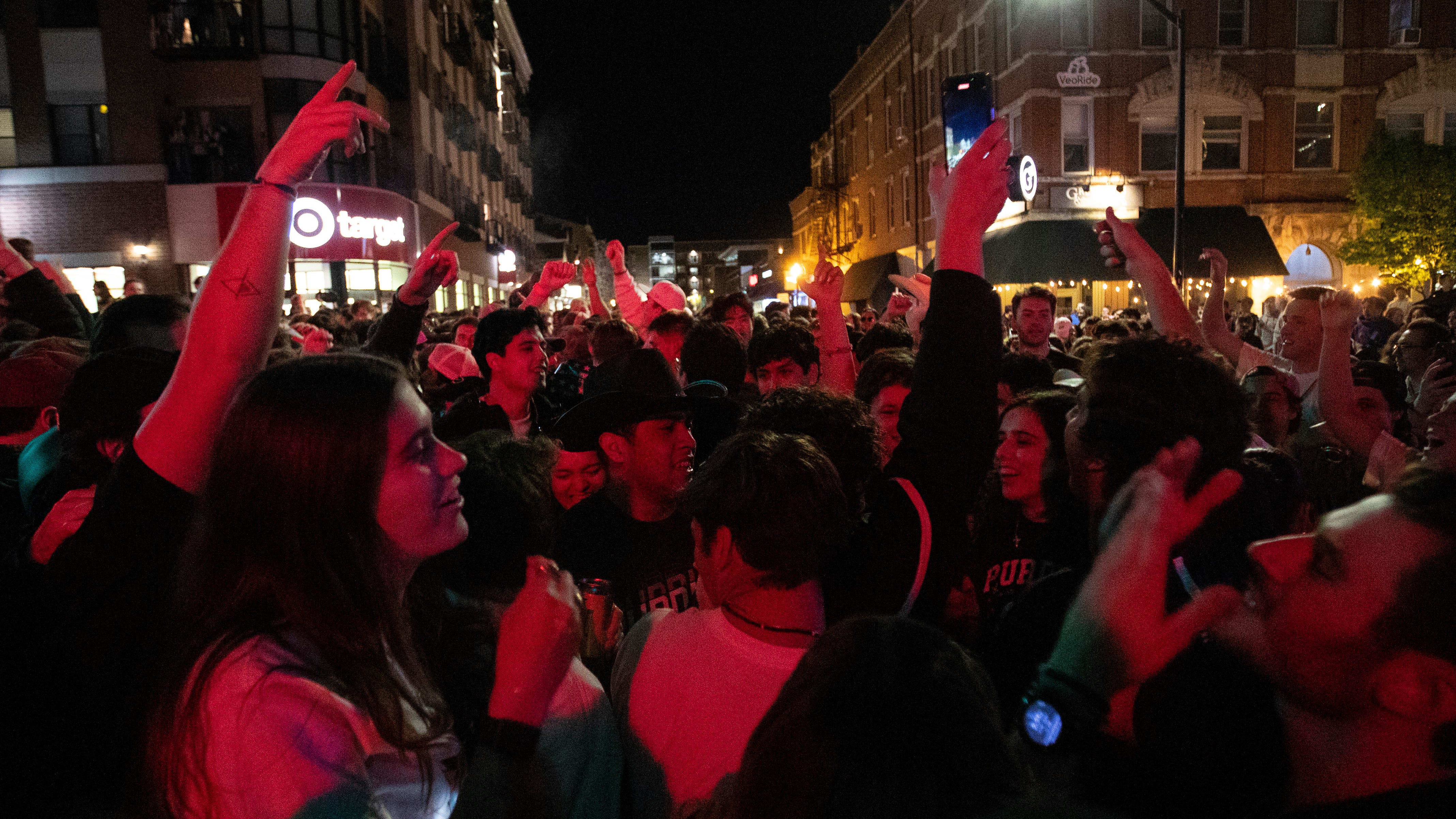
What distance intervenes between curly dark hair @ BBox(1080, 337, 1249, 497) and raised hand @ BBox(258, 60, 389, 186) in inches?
73.1

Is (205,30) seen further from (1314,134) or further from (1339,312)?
(1314,134)

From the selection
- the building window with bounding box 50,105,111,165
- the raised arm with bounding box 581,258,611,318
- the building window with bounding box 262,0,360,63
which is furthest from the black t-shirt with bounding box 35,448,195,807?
the building window with bounding box 262,0,360,63

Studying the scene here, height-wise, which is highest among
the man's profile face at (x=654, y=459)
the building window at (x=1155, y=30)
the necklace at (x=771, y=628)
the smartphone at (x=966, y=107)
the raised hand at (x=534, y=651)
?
the building window at (x=1155, y=30)

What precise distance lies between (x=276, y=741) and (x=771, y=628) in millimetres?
1004

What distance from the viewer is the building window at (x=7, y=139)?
21.4m

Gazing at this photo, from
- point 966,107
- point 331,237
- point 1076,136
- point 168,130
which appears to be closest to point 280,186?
point 966,107

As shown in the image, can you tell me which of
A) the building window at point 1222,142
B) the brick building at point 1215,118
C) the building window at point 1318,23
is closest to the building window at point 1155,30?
the brick building at point 1215,118

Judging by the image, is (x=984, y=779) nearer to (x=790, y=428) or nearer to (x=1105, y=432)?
(x=1105, y=432)

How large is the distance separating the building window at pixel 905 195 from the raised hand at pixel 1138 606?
3299 centimetres

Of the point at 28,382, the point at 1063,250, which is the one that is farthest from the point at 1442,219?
the point at 28,382

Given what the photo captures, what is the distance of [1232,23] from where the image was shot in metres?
23.6

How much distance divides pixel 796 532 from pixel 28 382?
130 inches

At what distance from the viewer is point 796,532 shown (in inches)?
78.8

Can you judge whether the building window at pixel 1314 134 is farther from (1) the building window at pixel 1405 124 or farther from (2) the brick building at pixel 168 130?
(2) the brick building at pixel 168 130
